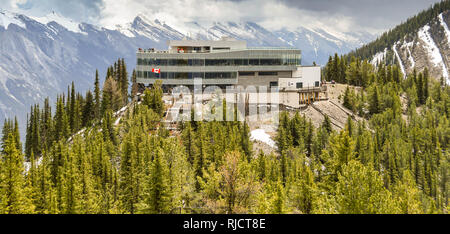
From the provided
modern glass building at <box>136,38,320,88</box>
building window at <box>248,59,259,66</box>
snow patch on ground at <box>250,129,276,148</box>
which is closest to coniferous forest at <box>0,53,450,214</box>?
snow patch on ground at <box>250,129,276,148</box>

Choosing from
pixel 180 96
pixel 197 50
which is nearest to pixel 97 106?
pixel 180 96

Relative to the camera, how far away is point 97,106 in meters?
112

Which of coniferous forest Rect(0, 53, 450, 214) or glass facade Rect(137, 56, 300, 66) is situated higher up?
glass facade Rect(137, 56, 300, 66)

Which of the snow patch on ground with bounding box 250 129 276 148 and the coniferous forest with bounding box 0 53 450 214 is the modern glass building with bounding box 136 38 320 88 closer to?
the coniferous forest with bounding box 0 53 450 214

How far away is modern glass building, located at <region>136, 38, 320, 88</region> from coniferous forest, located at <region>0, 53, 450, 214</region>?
11578mm

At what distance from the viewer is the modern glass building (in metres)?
114

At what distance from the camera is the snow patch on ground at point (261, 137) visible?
3465 inches

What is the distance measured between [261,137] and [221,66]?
110 feet

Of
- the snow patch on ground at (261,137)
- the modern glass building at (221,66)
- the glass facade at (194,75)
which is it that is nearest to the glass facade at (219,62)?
the modern glass building at (221,66)

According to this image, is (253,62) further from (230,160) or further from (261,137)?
(230,160)

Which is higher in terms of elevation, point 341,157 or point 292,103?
point 292,103
